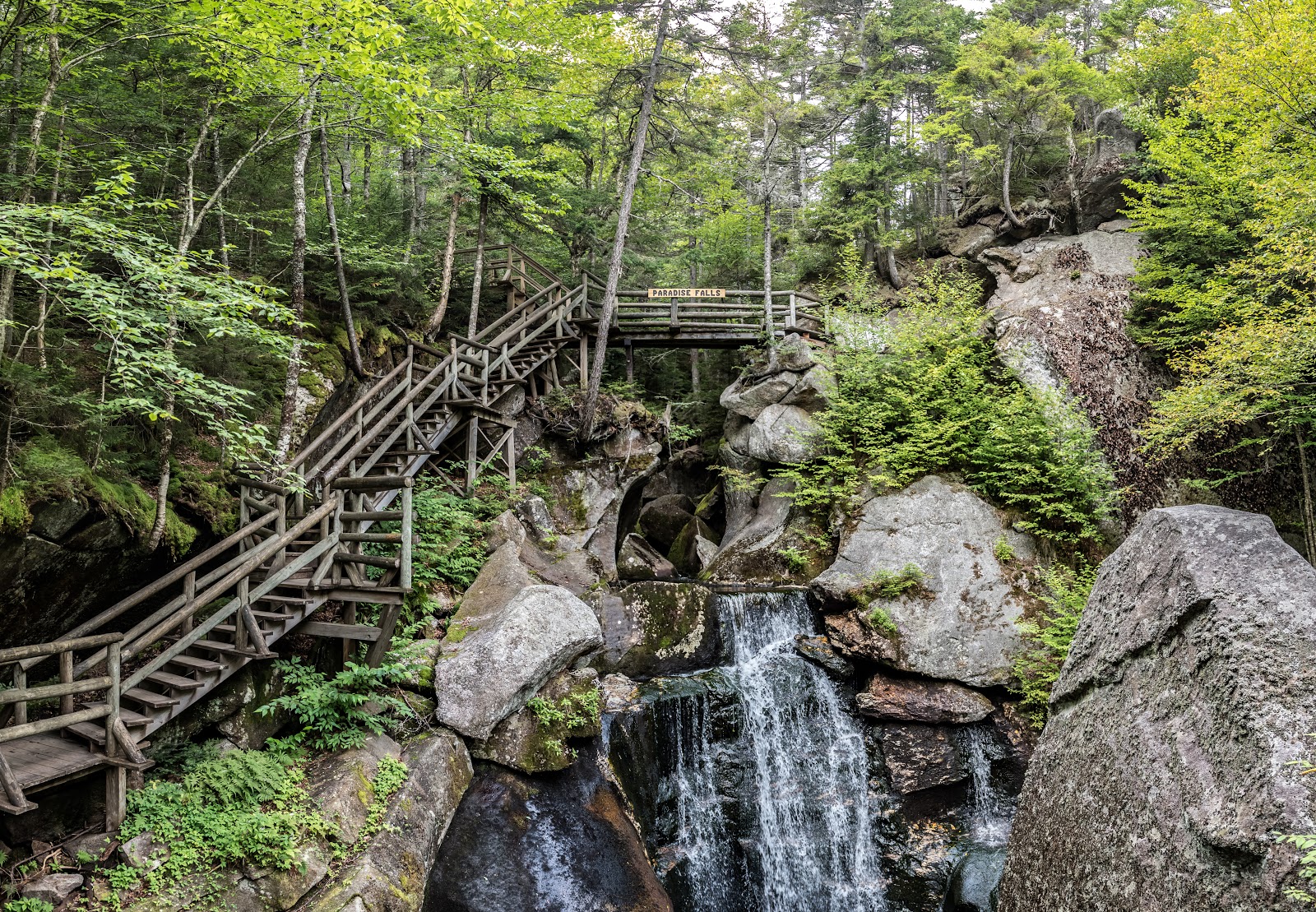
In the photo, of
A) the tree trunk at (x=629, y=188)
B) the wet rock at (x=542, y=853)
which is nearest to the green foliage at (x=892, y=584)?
the wet rock at (x=542, y=853)

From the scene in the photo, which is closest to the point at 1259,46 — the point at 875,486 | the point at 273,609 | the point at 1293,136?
the point at 1293,136

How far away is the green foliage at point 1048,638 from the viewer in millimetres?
9711

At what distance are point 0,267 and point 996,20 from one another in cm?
2362

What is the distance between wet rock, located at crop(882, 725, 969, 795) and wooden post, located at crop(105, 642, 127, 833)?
928 centimetres

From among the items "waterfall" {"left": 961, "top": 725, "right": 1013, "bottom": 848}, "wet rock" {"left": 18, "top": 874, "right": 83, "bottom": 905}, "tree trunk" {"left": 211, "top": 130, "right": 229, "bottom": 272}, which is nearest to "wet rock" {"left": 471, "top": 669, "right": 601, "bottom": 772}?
"wet rock" {"left": 18, "top": 874, "right": 83, "bottom": 905}

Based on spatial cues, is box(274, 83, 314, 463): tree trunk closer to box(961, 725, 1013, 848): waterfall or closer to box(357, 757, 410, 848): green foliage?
box(357, 757, 410, 848): green foliage

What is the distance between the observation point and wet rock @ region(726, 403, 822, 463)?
1437 centimetres

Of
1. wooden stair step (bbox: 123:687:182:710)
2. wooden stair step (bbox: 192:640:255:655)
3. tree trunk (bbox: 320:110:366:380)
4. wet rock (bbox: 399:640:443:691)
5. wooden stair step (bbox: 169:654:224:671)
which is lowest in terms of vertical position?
wet rock (bbox: 399:640:443:691)

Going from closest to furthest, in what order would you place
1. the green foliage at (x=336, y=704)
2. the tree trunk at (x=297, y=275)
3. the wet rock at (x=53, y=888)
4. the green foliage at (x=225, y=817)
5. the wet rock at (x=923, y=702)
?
1. the wet rock at (x=53, y=888)
2. the green foliage at (x=225, y=817)
3. the green foliage at (x=336, y=704)
4. the tree trunk at (x=297, y=275)
5. the wet rock at (x=923, y=702)

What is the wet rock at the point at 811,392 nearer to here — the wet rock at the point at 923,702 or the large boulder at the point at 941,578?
the large boulder at the point at 941,578

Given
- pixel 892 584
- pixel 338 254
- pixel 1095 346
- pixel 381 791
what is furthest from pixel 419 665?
pixel 1095 346

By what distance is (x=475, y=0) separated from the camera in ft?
32.1

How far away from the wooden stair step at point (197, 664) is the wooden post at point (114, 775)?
0.77 m

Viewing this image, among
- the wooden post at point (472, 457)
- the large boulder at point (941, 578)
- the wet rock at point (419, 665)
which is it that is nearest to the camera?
the wet rock at point (419, 665)
